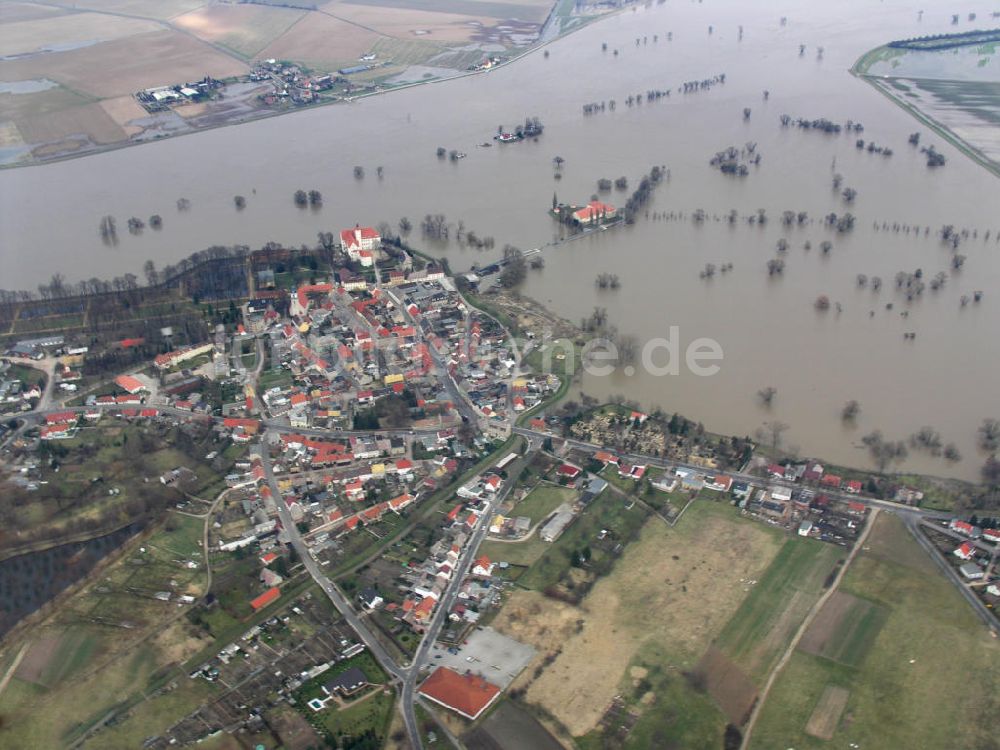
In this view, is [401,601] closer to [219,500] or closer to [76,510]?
[219,500]

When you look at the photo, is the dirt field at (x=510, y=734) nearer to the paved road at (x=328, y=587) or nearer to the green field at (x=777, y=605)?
the paved road at (x=328, y=587)

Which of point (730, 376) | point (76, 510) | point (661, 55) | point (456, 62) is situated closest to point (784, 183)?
point (730, 376)

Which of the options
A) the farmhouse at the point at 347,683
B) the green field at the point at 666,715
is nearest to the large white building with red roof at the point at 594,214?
the green field at the point at 666,715

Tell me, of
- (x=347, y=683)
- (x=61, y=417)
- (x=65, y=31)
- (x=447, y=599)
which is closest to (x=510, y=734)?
(x=347, y=683)

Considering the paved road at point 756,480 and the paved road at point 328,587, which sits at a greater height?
the paved road at point 756,480

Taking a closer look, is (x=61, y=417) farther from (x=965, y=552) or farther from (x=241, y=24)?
(x=241, y=24)
